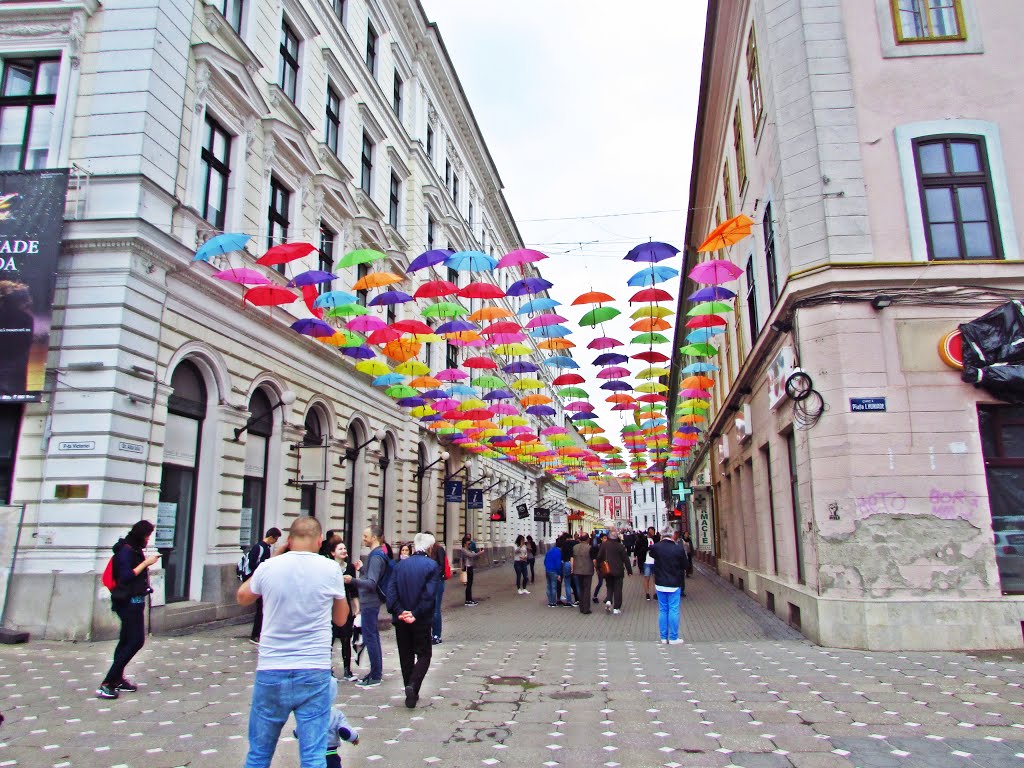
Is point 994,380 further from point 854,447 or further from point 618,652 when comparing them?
point 618,652

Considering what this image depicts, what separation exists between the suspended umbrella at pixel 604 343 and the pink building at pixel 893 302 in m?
4.36

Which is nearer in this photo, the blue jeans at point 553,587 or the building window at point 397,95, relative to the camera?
the blue jeans at point 553,587

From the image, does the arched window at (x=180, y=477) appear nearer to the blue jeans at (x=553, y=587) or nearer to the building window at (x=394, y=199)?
the blue jeans at (x=553, y=587)

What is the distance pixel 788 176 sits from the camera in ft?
39.3

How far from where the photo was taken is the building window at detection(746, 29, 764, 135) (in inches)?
562

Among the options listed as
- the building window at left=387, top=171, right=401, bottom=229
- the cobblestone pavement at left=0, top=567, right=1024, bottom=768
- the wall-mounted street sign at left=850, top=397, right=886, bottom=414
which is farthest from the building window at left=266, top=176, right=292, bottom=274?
the wall-mounted street sign at left=850, top=397, right=886, bottom=414

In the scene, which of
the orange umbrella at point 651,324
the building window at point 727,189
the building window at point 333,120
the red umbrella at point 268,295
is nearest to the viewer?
the red umbrella at point 268,295

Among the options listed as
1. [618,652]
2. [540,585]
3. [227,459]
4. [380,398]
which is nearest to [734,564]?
[540,585]

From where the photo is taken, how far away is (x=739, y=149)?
1741 centimetres

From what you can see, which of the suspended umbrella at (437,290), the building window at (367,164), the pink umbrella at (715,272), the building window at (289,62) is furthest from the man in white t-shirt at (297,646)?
the building window at (367,164)

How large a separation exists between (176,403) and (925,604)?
1244cm

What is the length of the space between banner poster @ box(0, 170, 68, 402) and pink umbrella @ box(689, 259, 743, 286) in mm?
10565

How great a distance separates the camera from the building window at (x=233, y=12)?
49.0 feet

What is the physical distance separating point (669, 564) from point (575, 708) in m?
4.76
